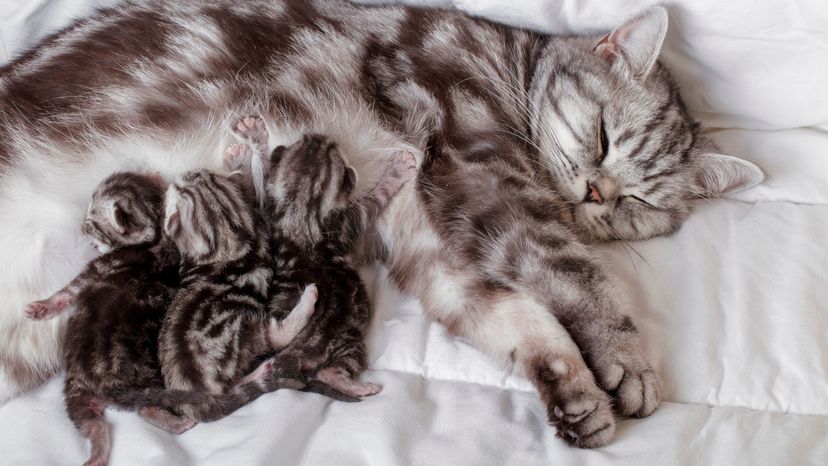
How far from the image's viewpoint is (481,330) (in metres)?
1.40

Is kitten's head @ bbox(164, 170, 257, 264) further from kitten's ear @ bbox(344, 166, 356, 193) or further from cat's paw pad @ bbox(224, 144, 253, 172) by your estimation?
kitten's ear @ bbox(344, 166, 356, 193)

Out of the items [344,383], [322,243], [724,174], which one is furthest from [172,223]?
[724,174]

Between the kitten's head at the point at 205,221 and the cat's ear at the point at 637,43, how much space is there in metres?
0.93

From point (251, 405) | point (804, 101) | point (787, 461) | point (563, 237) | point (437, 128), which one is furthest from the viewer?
point (804, 101)

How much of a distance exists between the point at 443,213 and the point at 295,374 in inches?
18.5

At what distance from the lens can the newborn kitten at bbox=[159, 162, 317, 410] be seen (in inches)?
49.4

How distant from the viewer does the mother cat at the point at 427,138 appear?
1361 millimetres

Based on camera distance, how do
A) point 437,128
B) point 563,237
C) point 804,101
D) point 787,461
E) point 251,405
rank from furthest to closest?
point 804,101 → point 437,128 → point 563,237 → point 251,405 → point 787,461

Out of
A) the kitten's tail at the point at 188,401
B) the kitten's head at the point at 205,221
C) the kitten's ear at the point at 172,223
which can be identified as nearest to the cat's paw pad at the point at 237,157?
the kitten's head at the point at 205,221

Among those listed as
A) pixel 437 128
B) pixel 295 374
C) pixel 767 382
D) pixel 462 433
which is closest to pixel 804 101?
pixel 767 382

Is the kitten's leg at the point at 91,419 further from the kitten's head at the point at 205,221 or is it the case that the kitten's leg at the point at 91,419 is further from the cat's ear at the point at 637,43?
the cat's ear at the point at 637,43

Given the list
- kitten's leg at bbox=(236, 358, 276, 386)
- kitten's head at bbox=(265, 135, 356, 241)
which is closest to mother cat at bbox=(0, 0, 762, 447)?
kitten's head at bbox=(265, 135, 356, 241)

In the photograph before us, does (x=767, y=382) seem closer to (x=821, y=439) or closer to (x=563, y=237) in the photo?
(x=821, y=439)

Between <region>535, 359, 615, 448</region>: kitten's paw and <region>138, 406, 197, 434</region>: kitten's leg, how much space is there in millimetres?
652
